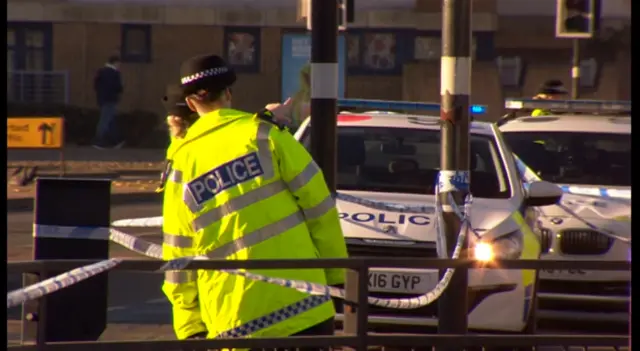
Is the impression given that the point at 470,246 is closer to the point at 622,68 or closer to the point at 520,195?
the point at 520,195

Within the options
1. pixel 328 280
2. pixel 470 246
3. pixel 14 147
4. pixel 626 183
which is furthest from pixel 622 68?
pixel 328 280

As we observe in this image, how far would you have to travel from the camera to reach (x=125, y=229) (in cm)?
1602

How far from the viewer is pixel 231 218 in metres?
5.15

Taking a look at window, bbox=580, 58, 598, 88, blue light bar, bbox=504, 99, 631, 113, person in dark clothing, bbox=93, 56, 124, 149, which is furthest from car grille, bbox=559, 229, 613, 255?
window, bbox=580, 58, 598, 88

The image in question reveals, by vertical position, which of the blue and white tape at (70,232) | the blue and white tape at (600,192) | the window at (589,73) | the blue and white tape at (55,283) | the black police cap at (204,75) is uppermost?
the window at (589,73)

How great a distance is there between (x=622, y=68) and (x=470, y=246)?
94.6 feet

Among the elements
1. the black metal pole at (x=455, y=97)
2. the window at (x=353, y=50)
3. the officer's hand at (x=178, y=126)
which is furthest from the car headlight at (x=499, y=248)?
the window at (x=353, y=50)

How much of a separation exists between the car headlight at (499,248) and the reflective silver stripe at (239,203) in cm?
400

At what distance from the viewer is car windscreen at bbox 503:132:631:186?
472 inches

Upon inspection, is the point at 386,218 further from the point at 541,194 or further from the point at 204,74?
the point at 204,74

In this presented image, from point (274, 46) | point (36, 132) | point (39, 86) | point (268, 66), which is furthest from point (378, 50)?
point (36, 132)

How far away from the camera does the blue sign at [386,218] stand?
29.9ft

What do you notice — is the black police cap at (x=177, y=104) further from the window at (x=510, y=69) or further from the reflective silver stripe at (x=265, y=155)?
the window at (x=510, y=69)

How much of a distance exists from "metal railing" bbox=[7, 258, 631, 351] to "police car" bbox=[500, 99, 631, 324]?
2997 mm
